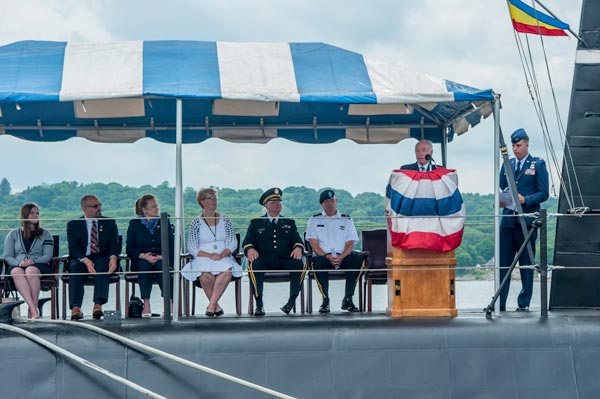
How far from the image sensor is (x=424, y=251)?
33.6 feet

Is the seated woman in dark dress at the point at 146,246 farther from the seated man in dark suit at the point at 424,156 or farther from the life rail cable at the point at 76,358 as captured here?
the seated man in dark suit at the point at 424,156

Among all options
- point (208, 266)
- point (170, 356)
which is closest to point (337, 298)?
point (208, 266)

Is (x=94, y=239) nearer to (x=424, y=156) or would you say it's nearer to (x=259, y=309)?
(x=259, y=309)

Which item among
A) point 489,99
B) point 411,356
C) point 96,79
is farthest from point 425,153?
point 96,79

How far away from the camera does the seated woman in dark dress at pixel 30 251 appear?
35.1 ft

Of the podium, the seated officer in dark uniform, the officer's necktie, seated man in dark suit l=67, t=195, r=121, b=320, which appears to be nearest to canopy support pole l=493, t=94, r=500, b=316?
the podium

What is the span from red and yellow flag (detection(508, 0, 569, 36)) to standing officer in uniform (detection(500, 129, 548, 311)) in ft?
4.70

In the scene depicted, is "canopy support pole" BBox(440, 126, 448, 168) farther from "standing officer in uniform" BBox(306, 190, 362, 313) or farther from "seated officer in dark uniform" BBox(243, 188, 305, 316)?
"seated officer in dark uniform" BBox(243, 188, 305, 316)

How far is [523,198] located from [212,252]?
10.6 ft

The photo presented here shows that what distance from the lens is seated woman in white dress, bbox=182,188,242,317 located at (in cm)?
1084

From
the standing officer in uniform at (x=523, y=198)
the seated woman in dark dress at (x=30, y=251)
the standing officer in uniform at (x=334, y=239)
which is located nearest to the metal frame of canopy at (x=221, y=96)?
the standing officer in uniform at (x=523, y=198)

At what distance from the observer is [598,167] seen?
10.7 metres

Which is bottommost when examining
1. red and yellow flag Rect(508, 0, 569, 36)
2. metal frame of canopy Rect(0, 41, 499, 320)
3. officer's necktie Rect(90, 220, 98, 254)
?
officer's necktie Rect(90, 220, 98, 254)

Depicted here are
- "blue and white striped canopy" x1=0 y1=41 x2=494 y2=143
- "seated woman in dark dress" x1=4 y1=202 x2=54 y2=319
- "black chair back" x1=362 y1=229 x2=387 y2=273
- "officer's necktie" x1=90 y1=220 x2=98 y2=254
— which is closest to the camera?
"blue and white striped canopy" x1=0 y1=41 x2=494 y2=143
